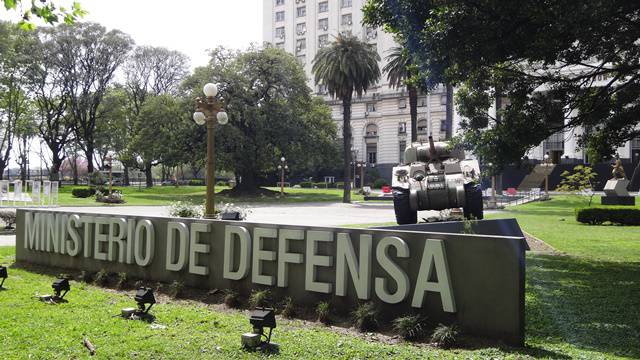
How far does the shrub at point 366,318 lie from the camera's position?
22.8 ft

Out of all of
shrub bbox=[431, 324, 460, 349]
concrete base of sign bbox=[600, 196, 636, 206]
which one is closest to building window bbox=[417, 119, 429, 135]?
concrete base of sign bbox=[600, 196, 636, 206]

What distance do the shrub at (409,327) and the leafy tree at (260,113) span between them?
3957cm

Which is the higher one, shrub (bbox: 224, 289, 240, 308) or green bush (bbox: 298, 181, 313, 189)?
shrub (bbox: 224, 289, 240, 308)

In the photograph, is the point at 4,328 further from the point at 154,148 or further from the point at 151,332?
the point at 154,148

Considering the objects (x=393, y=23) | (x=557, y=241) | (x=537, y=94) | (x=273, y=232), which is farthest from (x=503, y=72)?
(x=273, y=232)

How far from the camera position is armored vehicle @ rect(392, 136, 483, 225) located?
16.2 m

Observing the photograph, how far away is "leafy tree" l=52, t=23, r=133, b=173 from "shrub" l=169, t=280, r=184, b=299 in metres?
48.4

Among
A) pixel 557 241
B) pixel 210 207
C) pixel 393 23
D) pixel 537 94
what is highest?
pixel 393 23

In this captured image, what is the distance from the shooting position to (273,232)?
838 centimetres

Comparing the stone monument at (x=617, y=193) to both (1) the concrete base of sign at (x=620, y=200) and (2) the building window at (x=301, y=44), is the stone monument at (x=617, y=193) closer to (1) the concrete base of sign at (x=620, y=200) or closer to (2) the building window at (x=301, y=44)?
(1) the concrete base of sign at (x=620, y=200)

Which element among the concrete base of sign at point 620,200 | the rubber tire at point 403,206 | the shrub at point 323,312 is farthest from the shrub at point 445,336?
the concrete base of sign at point 620,200

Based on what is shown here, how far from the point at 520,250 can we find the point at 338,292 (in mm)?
2518

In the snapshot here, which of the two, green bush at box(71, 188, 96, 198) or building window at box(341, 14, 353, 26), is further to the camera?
building window at box(341, 14, 353, 26)

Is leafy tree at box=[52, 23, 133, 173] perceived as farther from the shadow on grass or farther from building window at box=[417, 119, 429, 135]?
the shadow on grass
